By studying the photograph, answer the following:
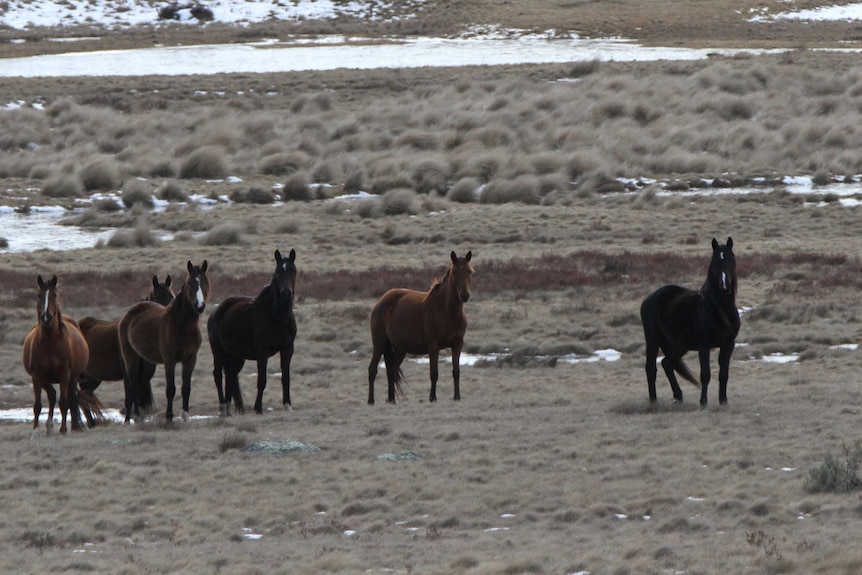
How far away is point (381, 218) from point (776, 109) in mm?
19762

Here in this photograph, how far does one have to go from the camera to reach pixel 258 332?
13.6m

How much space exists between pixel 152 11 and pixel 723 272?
74432 mm

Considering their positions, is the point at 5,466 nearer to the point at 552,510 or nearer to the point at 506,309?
the point at 552,510

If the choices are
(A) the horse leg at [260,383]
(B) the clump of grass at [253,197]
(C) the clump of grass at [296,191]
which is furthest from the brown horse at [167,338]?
(C) the clump of grass at [296,191]

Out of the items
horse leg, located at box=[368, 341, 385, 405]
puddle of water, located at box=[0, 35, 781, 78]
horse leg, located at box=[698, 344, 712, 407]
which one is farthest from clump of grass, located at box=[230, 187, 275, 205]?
puddle of water, located at box=[0, 35, 781, 78]

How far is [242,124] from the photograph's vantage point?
40.9m

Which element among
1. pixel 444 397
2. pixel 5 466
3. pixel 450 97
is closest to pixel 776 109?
pixel 450 97

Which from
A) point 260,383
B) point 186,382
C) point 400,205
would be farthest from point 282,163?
point 186,382

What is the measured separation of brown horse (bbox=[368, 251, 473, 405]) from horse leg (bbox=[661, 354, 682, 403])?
239cm

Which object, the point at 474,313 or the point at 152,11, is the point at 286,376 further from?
the point at 152,11

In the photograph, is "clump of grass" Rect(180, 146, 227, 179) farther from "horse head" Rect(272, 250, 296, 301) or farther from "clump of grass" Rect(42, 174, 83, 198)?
"horse head" Rect(272, 250, 296, 301)

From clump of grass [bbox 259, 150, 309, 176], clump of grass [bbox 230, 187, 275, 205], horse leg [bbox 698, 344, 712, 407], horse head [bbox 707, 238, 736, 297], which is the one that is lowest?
clump of grass [bbox 230, 187, 275, 205]

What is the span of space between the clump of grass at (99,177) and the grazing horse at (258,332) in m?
20.0

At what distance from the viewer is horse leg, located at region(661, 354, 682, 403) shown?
41.6 ft
